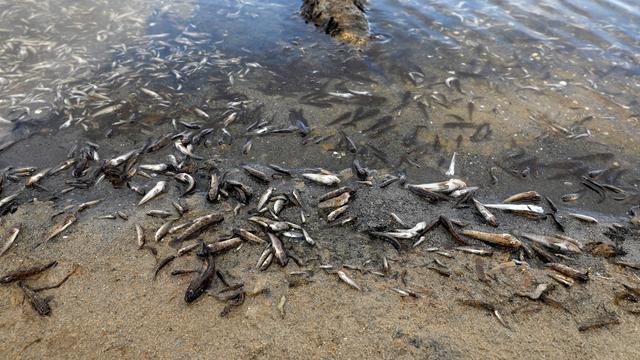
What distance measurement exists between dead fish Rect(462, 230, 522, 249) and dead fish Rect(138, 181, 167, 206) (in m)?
4.23

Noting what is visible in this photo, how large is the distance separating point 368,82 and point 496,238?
4638mm

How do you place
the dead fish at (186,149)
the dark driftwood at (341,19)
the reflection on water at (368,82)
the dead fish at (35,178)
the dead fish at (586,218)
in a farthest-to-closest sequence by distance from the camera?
the dark driftwood at (341,19)
the reflection on water at (368,82)
the dead fish at (186,149)
the dead fish at (35,178)
the dead fish at (586,218)

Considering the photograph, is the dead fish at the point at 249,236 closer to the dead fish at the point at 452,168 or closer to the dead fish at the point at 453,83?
the dead fish at the point at 452,168

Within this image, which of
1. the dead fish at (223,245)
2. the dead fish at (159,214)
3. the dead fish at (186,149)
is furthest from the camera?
the dead fish at (186,149)

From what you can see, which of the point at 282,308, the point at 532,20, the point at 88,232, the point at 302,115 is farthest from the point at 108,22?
the point at 532,20

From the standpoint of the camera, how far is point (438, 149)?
22.3 ft

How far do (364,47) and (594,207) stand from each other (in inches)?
238

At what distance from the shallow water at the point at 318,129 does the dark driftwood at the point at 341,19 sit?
1.08ft

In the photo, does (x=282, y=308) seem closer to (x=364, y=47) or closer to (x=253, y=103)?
(x=253, y=103)

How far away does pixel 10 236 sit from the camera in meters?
4.90

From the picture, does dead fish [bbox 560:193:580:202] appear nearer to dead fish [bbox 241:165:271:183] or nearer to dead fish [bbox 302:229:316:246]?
dead fish [bbox 302:229:316:246]

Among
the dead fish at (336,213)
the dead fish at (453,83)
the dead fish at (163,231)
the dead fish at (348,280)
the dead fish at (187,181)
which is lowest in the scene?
the dead fish at (163,231)

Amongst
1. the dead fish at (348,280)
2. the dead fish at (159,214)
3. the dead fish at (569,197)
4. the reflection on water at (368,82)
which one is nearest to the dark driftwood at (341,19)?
the reflection on water at (368,82)

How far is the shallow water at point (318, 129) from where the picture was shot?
4301 millimetres
